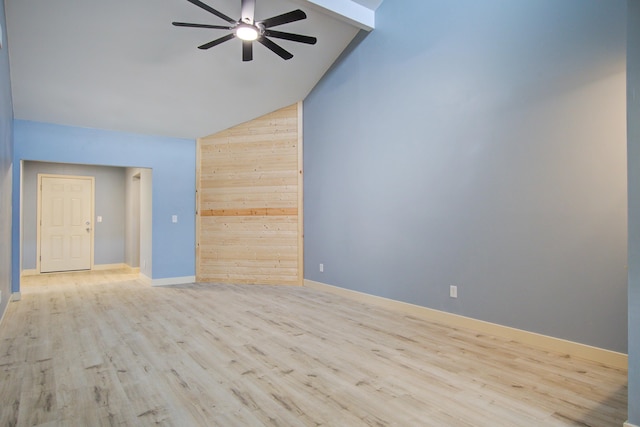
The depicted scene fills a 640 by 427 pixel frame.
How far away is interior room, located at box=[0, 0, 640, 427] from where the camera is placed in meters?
2.36

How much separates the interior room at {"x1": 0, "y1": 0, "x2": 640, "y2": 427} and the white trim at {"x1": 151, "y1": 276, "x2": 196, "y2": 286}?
0.02m

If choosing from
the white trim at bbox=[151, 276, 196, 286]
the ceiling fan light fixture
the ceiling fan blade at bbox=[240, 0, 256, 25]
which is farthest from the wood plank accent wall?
the ceiling fan blade at bbox=[240, 0, 256, 25]

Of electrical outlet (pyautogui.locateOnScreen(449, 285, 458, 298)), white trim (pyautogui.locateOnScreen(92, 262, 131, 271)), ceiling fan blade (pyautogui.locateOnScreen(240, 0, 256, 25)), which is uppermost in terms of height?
ceiling fan blade (pyautogui.locateOnScreen(240, 0, 256, 25))

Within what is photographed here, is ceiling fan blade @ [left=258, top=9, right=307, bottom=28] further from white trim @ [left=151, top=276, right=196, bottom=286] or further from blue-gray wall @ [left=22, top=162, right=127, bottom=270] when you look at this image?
blue-gray wall @ [left=22, top=162, right=127, bottom=270]

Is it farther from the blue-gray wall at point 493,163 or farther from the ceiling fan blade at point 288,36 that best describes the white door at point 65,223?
the ceiling fan blade at point 288,36

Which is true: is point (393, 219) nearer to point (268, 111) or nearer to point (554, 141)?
point (554, 141)

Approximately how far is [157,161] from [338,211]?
3.28 m

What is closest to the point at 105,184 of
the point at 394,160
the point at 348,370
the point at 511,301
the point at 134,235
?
the point at 134,235

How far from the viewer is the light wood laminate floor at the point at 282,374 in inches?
81.8

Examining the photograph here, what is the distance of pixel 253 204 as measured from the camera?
628 centimetres

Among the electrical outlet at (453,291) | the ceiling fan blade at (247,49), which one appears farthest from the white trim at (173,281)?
the electrical outlet at (453,291)

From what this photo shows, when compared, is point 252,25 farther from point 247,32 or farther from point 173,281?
point 173,281

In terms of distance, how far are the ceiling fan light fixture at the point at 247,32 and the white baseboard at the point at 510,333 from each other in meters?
3.28

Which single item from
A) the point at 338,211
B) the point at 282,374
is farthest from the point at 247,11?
the point at 282,374
